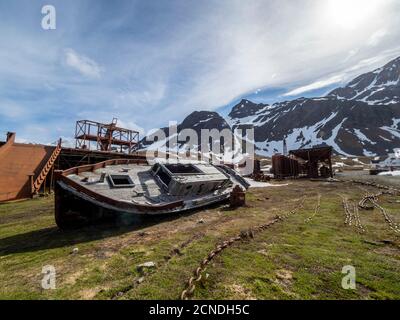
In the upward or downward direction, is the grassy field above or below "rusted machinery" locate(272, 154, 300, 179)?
below

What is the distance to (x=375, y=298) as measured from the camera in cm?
427

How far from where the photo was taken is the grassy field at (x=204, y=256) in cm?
465

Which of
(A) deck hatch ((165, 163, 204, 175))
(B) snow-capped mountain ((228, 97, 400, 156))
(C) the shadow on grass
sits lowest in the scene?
(C) the shadow on grass

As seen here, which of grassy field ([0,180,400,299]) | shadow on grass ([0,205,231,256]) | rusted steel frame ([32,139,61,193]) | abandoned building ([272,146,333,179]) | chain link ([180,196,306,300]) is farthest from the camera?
abandoned building ([272,146,333,179])

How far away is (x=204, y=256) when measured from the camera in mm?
6340

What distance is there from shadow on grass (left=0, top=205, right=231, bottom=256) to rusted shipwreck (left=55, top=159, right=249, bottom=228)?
39 cm

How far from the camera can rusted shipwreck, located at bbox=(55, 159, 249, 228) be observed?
9617mm

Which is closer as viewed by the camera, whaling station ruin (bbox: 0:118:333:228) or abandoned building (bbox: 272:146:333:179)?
whaling station ruin (bbox: 0:118:333:228)

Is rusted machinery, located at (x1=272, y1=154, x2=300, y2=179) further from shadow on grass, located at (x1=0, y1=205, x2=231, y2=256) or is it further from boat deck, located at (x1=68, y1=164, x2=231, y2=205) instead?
shadow on grass, located at (x1=0, y1=205, x2=231, y2=256)

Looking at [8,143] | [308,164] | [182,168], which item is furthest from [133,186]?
[308,164]

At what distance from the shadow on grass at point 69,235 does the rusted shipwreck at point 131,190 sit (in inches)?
15.2

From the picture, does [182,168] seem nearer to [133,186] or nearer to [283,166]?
[133,186]

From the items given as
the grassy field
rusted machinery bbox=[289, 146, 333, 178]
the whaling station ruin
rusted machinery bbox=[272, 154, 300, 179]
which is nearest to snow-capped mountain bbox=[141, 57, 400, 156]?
rusted machinery bbox=[289, 146, 333, 178]
